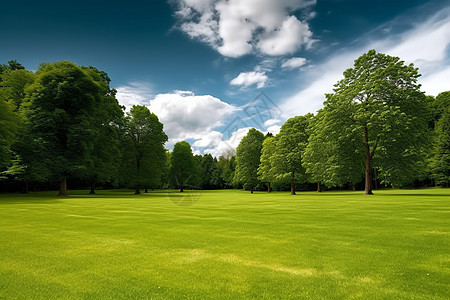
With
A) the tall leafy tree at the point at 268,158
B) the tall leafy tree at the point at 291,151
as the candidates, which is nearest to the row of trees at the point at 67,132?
the tall leafy tree at the point at 268,158

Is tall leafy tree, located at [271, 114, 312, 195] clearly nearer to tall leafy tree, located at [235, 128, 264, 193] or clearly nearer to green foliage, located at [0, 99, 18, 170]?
tall leafy tree, located at [235, 128, 264, 193]

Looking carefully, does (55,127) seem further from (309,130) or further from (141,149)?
(309,130)

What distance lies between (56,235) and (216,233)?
6069 mm

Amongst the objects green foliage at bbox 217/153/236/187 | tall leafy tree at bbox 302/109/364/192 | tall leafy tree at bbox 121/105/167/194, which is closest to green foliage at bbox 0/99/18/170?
tall leafy tree at bbox 121/105/167/194

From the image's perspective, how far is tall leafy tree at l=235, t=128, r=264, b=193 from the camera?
224 feet

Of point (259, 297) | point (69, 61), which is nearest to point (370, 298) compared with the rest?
point (259, 297)

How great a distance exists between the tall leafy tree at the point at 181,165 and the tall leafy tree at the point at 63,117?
38982 mm

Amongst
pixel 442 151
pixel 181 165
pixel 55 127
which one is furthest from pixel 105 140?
pixel 442 151

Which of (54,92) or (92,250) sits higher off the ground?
(54,92)

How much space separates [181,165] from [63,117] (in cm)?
4269

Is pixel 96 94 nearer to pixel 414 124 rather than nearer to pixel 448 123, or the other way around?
pixel 414 124

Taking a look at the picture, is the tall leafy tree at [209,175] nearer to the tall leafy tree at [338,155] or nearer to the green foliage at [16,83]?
the green foliage at [16,83]

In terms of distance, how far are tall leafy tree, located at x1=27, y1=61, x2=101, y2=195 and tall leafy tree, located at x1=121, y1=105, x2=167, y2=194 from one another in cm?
1187

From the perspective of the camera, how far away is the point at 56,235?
31.7ft
